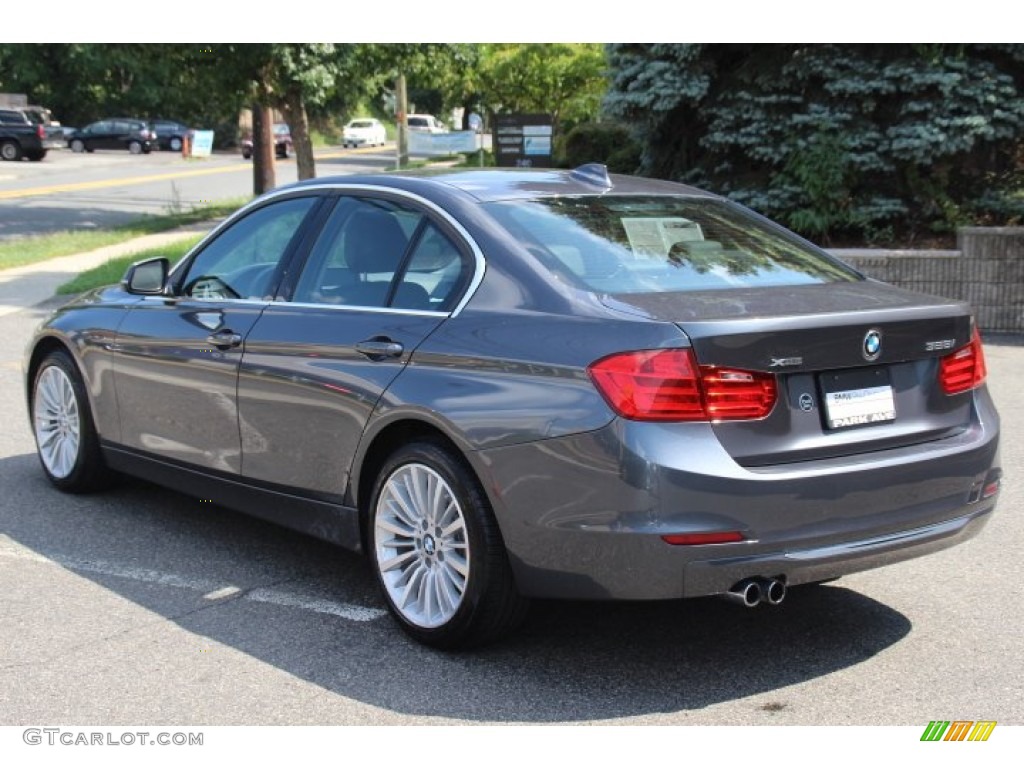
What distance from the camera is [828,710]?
4098 millimetres

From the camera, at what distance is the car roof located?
16.7 feet

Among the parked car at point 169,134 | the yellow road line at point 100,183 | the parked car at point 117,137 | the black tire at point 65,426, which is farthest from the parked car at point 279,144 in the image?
the black tire at point 65,426

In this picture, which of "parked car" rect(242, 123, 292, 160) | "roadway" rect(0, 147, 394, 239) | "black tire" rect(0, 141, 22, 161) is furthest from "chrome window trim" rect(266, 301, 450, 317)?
"parked car" rect(242, 123, 292, 160)

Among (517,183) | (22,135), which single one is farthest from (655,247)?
(22,135)

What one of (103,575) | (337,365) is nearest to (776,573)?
(337,365)

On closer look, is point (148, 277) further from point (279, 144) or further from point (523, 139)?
point (279, 144)

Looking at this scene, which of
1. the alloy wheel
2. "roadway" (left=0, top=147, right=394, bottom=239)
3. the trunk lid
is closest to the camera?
the trunk lid

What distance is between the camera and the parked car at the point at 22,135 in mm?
52812

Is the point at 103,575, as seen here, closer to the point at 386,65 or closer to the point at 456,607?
the point at 456,607

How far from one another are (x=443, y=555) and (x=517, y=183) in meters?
1.53

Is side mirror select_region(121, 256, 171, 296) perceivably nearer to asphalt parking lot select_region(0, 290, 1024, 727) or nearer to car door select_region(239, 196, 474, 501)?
car door select_region(239, 196, 474, 501)

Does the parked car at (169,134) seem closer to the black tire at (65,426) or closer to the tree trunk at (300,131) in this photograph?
the tree trunk at (300,131)
